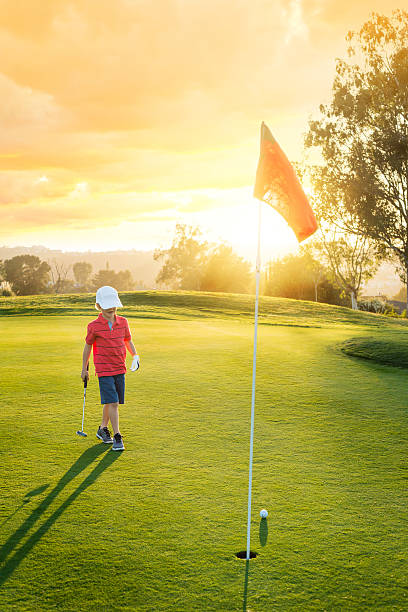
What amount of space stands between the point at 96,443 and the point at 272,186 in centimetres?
459

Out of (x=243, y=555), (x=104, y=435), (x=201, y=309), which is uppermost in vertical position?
(x=201, y=309)

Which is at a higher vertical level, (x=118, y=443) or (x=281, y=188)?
(x=281, y=188)

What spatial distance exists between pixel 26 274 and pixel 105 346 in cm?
10881

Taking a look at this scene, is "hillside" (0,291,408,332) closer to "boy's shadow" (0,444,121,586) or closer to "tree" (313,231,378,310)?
"tree" (313,231,378,310)

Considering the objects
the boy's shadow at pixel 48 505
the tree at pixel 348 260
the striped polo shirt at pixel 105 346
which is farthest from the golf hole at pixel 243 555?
the tree at pixel 348 260

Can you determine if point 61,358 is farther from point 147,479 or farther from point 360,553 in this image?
point 360,553

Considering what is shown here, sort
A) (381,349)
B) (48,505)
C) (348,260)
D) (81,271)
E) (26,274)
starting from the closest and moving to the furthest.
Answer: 1. (48,505)
2. (381,349)
3. (348,260)
4. (26,274)
5. (81,271)

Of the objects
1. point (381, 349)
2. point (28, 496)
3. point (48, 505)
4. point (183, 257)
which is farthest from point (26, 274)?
point (48, 505)

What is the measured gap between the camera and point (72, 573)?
15.2 feet

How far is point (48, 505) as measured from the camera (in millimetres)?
5840

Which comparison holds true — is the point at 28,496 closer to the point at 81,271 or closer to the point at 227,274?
the point at 227,274

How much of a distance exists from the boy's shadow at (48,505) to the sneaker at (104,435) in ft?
0.43

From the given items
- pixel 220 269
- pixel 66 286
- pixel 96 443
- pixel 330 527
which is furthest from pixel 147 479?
pixel 66 286

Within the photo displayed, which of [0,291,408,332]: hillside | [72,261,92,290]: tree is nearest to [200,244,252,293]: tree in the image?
[0,291,408,332]: hillside
